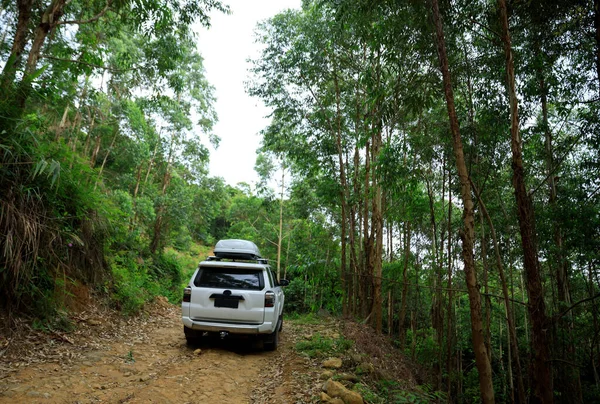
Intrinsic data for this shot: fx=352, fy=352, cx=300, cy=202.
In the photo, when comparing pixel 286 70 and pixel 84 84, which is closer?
pixel 286 70

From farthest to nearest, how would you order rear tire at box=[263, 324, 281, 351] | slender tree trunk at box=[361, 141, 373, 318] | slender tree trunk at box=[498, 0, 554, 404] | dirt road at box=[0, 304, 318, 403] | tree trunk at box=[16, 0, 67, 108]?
slender tree trunk at box=[361, 141, 373, 318] < rear tire at box=[263, 324, 281, 351] < tree trunk at box=[16, 0, 67, 108] < slender tree trunk at box=[498, 0, 554, 404] < dirt road at box=[0, 304, 318, 403]

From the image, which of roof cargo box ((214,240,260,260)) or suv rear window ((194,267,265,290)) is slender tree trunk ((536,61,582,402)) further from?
suv rear window ((194,267,265,290))

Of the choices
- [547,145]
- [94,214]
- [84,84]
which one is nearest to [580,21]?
[547,145]

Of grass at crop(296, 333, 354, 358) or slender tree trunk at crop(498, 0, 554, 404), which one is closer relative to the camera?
slender tree trunk at crop(498, 0, 554, 404)

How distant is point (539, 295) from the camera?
4.41 meters

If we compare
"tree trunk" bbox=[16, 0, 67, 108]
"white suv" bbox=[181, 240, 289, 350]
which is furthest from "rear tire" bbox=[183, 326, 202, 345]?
"tree trunk" bbox=[16, 0, 67, 108]

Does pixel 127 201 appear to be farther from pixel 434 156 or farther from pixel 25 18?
pixel 434 156

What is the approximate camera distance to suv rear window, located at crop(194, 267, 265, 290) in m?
6.22

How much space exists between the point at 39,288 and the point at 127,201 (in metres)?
9.21

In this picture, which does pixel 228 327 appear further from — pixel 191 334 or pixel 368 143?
pixel 368 143

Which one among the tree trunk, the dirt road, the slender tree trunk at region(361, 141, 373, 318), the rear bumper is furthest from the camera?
the slender tree trunk at region(361, 141, 373, 318)

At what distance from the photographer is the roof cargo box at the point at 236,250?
7.73 meters

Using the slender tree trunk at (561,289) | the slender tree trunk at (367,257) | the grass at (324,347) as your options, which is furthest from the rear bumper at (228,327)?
the slender tree trunk at (561,289)

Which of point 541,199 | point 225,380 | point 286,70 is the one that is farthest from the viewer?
point 541,199
